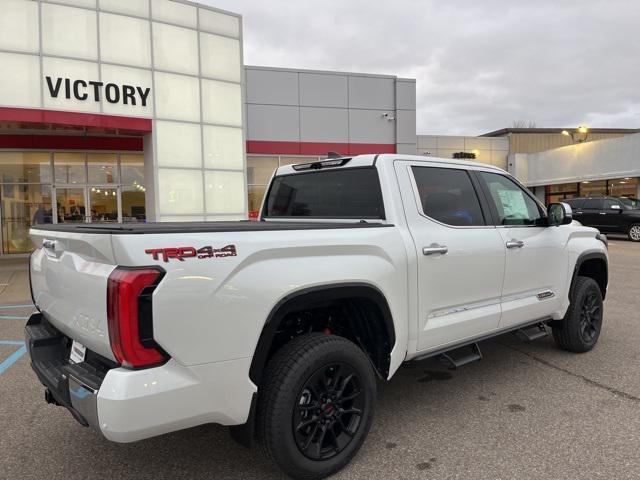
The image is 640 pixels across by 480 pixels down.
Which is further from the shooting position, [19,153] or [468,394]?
[19,153]

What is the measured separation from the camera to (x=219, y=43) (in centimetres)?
1459

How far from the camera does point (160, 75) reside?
44.9ft

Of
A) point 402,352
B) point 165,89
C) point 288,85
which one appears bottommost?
point 402,352

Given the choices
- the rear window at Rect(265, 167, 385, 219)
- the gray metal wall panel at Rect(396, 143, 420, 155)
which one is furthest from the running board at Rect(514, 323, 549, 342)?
the gray metal wall panel at Rect(396, 143, 420, 155)

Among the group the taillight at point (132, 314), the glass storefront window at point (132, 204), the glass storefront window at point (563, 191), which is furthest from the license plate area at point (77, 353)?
the glass storefront window at point (563, 191)

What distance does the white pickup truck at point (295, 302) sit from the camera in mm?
2129

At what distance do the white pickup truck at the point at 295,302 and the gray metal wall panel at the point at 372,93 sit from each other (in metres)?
15.8

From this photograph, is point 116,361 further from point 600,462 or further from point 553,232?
point 553,232

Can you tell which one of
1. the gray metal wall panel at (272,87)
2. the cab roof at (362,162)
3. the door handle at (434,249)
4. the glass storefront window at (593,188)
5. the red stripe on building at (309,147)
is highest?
the gray metal wall panel at (272,87)

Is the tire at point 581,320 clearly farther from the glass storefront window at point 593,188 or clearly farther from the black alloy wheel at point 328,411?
the glass storefront window at point 593,188

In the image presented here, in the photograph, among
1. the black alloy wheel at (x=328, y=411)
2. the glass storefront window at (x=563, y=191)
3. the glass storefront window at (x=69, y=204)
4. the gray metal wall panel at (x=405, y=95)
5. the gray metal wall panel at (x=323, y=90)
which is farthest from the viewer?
the glass storefront window at (x=563, y=191)

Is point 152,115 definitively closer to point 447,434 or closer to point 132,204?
point 132,204

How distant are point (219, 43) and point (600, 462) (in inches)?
572

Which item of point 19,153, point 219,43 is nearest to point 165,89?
point 219,43
